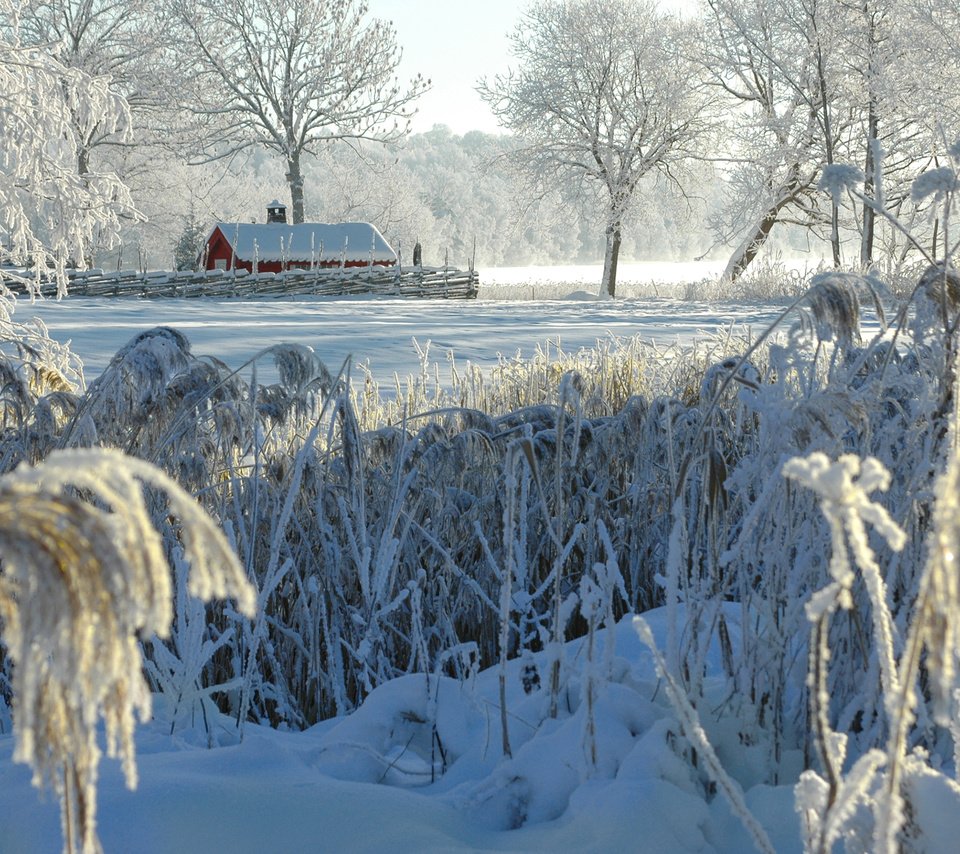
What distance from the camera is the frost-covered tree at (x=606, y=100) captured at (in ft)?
93.4

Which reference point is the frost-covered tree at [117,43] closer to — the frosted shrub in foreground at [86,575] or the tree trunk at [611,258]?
the tree trunk at [611,258]

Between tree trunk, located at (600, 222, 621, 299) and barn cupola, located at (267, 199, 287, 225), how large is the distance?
28.7 feet

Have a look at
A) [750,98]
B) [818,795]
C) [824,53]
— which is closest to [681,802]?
[818,795]

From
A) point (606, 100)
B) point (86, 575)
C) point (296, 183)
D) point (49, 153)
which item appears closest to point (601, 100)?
point (606, 100)

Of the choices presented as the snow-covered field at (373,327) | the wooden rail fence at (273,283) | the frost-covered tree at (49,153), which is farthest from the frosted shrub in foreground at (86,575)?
the wooden rail fence at (273,283)

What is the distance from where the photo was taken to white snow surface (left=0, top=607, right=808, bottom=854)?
142 centimetres

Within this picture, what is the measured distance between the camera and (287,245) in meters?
25.7

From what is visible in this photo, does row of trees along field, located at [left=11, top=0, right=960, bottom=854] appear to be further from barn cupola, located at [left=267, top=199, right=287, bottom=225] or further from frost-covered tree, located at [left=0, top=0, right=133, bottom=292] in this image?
barn cupola, located at [left=267, top=199, right=287, bottom=225]

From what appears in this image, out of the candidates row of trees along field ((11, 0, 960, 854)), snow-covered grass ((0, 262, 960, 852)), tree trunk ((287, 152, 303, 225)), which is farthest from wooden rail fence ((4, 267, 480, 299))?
snow-covered grass ((0, 262, 960, 852))


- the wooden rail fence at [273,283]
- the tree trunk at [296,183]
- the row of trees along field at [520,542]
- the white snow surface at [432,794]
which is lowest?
the white snow surface at [432,794]

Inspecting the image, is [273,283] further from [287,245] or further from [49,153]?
[49,153]

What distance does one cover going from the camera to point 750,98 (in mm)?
26266

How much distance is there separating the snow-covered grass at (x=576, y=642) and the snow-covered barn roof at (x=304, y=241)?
22.8 meters

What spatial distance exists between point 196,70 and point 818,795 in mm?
30977
